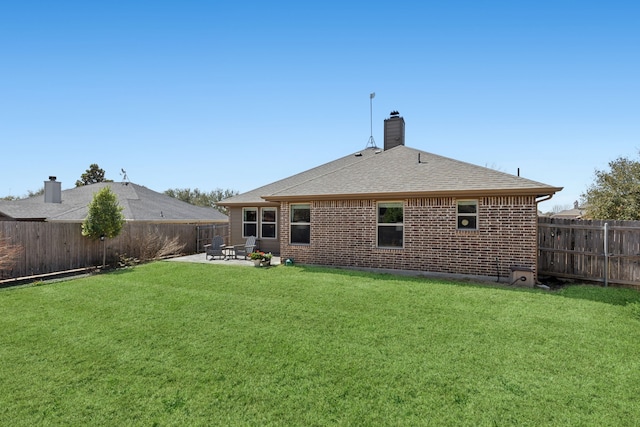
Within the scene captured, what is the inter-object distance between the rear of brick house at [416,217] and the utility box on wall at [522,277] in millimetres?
265

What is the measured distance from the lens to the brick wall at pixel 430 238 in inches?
359

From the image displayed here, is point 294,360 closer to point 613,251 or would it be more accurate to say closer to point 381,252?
point 381,252

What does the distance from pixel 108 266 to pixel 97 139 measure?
32.9ft

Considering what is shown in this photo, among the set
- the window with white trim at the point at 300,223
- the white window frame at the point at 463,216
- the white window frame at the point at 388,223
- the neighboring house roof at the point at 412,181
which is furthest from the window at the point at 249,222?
the white window frame at the point at 463,216

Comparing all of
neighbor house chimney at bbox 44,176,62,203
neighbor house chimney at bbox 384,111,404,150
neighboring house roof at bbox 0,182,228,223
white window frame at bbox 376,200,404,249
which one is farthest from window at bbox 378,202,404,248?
neighbor house chimney at bbox 44,176,62,203

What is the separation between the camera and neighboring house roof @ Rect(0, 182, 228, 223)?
17609 millimetres

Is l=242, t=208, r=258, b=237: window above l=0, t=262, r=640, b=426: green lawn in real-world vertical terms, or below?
above

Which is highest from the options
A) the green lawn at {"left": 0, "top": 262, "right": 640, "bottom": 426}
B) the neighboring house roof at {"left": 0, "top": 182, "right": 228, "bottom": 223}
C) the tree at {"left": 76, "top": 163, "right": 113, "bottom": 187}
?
the tree at {"left": 76, "top": 163, "right": 113, "bottom": 187}

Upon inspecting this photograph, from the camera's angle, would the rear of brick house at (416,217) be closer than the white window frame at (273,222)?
Yes

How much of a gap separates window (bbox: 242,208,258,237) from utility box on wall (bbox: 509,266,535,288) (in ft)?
37.9

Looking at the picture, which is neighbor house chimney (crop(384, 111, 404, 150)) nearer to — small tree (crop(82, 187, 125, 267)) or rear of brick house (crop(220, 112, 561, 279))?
rear of brick house (crop(220, 112, 561, 279))

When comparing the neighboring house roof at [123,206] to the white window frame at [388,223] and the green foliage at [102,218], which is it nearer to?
the green foliage at [102,218]

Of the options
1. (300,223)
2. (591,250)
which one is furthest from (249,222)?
(591,250)

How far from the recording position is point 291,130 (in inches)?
666
